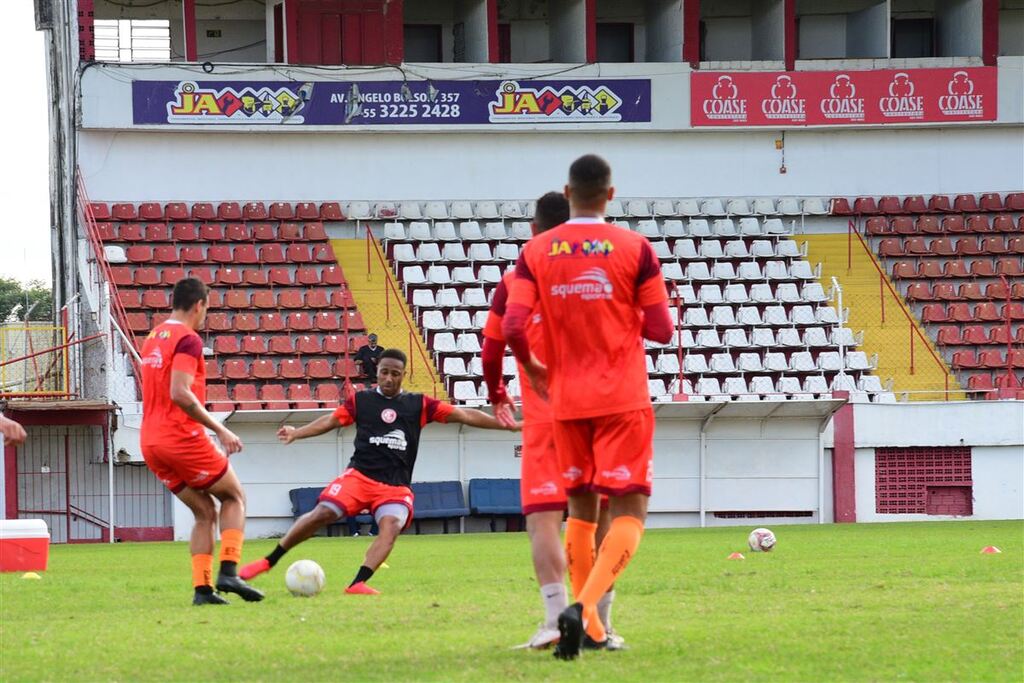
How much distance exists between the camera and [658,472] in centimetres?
2552

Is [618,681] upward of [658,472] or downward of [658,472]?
upward

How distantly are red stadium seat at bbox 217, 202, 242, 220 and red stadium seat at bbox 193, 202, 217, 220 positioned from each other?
4.6 inches

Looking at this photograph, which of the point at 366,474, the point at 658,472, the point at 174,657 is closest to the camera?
the point at 174,657

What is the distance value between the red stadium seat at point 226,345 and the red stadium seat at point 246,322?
50cm

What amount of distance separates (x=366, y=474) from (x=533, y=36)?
83.6 feet

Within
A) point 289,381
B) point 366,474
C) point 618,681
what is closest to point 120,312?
point 289,381

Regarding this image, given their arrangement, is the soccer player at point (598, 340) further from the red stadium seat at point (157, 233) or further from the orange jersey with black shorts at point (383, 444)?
the red stadium seat at point (157, 233)

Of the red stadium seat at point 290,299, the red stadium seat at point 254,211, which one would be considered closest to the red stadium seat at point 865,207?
the red stadium seat at point 290,299

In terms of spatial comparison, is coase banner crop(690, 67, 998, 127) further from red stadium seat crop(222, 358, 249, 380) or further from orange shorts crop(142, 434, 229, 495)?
orange shorts crop(142, 434, 229, 495)

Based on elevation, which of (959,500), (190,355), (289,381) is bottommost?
(959,500)

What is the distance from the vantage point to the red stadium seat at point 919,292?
29.7 meters

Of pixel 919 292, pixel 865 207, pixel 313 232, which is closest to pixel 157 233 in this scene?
pixel 313 232

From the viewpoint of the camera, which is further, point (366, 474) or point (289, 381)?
point (289, 381)

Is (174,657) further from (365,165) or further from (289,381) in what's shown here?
(365,165)
